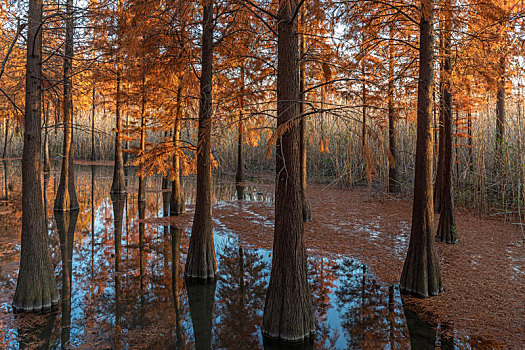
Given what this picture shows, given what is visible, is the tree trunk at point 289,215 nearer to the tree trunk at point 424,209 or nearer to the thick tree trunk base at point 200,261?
the tree trunk at point 424,209

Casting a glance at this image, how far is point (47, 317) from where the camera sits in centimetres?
497

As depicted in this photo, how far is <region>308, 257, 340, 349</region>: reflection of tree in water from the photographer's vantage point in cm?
454

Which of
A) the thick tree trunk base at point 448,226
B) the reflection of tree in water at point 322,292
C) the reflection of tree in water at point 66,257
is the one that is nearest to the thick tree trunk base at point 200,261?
the reflection of tree in water at point 322,292

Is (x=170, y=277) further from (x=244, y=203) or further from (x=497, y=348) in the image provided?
(x=244, y=203)

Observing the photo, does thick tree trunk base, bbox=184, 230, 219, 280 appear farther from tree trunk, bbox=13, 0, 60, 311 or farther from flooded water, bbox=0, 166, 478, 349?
tree trunk, bbox=13, 0, 60, 311

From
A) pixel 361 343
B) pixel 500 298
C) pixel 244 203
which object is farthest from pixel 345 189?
pixel 361 343

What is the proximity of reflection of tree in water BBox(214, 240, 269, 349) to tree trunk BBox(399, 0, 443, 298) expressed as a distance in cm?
254

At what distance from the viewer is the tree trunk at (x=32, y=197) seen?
16.1 feet

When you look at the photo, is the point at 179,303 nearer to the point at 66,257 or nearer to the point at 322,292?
the point at 322,292

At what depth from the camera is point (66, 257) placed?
7.71 meters

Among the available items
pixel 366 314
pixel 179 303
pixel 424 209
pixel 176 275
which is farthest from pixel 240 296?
pixel 424 209

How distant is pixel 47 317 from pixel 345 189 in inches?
557

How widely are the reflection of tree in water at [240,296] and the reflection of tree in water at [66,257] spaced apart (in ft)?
6.77

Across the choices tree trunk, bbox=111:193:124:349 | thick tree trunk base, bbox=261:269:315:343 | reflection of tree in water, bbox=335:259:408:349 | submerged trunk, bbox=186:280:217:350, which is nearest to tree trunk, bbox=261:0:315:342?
thick tree trunk base, bbox=261:269:315:343
